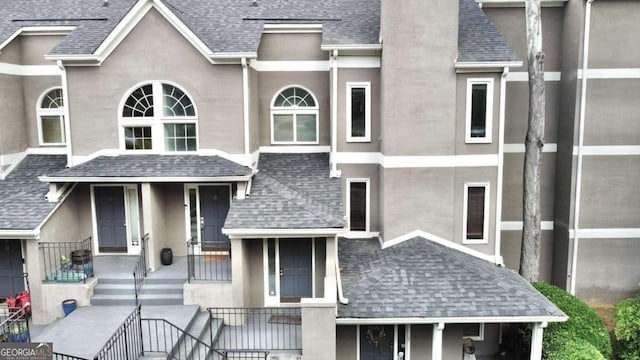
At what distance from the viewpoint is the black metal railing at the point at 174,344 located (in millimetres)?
9719

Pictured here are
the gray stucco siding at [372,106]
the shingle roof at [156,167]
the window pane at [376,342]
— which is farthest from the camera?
the gray stucco siding at [372,106]

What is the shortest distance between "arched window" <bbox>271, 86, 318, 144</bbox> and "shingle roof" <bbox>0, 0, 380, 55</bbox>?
211 centimetres

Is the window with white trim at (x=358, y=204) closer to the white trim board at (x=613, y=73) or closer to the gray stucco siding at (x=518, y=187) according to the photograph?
the gray stucco siding at (x=518, y=187)

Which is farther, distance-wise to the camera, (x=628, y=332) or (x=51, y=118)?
(x=51, y=118)

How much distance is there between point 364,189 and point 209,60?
6.37 metres

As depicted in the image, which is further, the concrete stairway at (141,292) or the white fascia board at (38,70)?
the white fascia board at (38,70)

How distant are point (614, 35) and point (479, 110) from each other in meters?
6.09

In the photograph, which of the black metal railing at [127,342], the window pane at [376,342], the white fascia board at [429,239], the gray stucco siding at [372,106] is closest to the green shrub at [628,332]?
the white fascia board at [429,239]

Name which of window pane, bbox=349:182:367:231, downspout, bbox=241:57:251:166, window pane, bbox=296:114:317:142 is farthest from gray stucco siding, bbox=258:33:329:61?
window pane, bbox=349:182:367:231

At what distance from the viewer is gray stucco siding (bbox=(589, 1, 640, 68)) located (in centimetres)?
1461

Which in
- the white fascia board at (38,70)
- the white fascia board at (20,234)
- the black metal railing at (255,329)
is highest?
the white fascia board at (38,70)

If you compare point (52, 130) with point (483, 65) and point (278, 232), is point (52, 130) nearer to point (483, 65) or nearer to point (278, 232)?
point (278, 232)

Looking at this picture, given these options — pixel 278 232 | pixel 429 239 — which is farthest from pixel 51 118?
pixel 429 239

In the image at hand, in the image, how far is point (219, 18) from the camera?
15.2 metres
